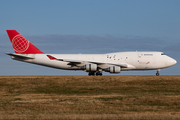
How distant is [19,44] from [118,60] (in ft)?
56.8

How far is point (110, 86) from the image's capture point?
1368 inches

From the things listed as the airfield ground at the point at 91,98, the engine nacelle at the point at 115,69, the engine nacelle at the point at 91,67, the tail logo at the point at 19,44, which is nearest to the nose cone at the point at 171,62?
the airfield ground at the point at 91,98

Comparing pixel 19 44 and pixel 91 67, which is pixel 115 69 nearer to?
pixel 91 67

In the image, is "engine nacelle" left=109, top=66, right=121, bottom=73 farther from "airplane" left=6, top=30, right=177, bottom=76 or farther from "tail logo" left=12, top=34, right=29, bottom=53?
"tail logo" left=12, top=34, right=29, bottom=53

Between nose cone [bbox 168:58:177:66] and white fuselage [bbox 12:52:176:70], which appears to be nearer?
white fuselage [bbox 12:52:176:70]

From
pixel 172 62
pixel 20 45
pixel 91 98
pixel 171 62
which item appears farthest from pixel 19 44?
pixel 91 98

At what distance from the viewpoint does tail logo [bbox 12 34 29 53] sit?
4922 centimetres

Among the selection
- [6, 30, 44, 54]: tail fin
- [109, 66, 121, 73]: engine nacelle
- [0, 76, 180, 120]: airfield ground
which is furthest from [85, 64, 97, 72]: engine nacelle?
[6, 30, 44, 54]: tail fin

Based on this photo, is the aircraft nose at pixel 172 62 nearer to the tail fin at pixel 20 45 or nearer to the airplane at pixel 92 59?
the airplane at pixel 92 59

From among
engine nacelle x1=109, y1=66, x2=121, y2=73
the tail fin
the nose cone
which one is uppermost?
the tail fin

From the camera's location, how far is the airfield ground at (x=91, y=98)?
62.0 ft

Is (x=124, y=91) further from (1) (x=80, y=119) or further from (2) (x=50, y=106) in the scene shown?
(1) (x=80, y=119)

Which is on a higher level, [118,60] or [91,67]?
[118,60]

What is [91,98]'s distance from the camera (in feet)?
88.3
